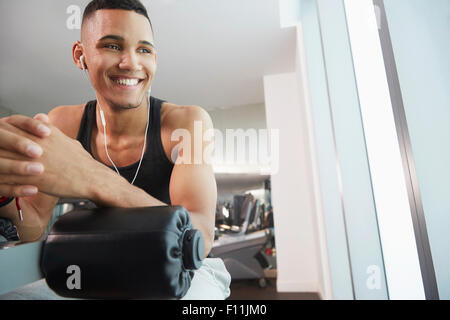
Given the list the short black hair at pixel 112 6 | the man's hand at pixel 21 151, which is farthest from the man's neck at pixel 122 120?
the man's hand at pixel 21 151

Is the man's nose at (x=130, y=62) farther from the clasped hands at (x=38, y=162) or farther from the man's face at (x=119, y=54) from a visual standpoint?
the clasped hands at (x=38, y=162)

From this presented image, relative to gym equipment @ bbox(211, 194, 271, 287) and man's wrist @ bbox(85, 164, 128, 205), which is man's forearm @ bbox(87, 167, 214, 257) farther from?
gym equipment @ bbox(211, 194, 271, 287)

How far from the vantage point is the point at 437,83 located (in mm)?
539

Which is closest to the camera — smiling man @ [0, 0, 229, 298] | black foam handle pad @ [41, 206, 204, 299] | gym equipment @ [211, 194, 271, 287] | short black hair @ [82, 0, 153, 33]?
black foam handle pad @ [41, 206, 204, 299]

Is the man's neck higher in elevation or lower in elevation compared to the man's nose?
lower

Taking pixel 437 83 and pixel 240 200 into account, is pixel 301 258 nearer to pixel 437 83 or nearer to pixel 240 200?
pixel 240 200

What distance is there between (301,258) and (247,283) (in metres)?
1.04

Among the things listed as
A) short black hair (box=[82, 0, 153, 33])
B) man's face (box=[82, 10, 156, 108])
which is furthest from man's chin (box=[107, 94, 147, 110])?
short black hair (box=[82, 0, 153, 33])

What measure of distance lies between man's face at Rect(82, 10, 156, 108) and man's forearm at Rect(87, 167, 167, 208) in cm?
40

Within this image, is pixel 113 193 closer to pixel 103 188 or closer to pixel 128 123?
pixel 103 188

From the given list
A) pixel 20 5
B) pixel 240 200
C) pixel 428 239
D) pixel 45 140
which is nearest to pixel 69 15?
pixel 20 5

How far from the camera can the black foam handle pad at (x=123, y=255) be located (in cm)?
30

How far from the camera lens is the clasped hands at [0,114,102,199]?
0.42 metres

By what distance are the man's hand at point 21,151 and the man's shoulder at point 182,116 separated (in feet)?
1.45
